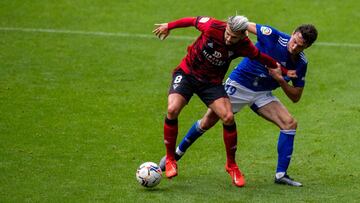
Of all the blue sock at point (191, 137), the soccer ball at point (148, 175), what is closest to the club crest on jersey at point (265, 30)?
the blue sock at point (191, 137)

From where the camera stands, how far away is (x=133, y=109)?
14.8 metres

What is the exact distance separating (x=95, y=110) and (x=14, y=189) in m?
4.11

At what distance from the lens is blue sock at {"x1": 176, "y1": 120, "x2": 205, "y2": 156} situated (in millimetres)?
11781

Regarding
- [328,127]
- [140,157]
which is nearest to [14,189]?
[140,157]

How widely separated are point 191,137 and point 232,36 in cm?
174

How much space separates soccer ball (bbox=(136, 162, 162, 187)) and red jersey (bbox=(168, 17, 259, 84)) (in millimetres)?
1308

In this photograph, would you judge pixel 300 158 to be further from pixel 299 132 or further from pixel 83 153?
pixel 83 153

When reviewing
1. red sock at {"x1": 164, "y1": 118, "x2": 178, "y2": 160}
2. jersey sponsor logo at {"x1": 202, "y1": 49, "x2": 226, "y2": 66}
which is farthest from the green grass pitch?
jersey sponsor logo at {"x1": 202, "y1": 49, "x2": 226, "y2": 66}

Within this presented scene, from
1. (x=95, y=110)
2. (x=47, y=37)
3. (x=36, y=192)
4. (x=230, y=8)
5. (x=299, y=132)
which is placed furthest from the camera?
(x=230, y=8)


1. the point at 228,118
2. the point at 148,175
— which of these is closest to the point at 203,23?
the point at 228,118

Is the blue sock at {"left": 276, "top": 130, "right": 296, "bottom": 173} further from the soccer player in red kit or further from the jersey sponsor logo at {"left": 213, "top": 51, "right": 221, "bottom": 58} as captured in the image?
the jersey sponsor logo at {"left": 213, "top": 51, "right": 221, "bottom": 58}

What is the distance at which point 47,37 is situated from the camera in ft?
60.3

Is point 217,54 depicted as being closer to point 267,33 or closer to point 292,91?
point 267,33

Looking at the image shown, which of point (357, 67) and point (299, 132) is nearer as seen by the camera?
point (299, 132)
